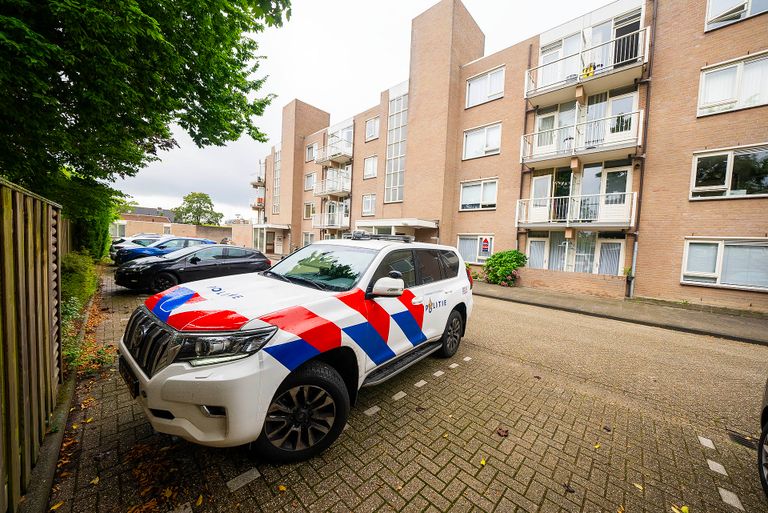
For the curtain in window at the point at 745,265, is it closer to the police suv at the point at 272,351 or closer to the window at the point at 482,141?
the window at the point at 482,141

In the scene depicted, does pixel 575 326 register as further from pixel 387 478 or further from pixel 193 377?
pixel 193 377

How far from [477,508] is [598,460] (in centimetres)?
135

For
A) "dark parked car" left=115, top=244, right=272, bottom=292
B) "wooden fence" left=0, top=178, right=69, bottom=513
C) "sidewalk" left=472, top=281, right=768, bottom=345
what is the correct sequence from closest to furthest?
"wooden fence" left=0, top=178, right=69, bottom=513 → "sidewalk" left=472, top=281, right=768, bottom=345 → "dark parked car" left=115, top=244, right=272, bottom=292

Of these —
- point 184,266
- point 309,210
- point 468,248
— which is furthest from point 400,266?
point 309,210

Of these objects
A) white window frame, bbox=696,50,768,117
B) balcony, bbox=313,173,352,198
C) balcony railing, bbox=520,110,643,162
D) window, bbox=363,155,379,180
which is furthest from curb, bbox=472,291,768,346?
balcony, bbox=313,173,352,198

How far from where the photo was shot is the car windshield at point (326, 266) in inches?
121

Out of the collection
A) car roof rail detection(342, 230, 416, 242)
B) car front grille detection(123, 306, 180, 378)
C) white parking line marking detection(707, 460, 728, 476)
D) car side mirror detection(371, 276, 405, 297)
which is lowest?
white parking line marking detection(707, 460, 728, 476)

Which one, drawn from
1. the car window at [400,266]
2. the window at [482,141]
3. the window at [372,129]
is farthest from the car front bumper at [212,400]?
the window at [372,129]

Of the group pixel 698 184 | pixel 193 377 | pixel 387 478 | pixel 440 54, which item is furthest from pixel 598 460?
pixel 440 54

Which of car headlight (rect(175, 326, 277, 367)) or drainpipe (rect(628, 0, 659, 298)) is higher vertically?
drainpipe (rect(628, 0, 659, 298))

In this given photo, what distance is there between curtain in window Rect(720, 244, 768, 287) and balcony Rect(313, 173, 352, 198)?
21.1 m

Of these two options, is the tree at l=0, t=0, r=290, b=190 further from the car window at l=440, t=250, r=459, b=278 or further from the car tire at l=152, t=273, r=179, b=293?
the car window at l=440, t=250, r=459, b=278

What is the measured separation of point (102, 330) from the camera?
505cm

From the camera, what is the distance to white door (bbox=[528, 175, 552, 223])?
44.8 feet
